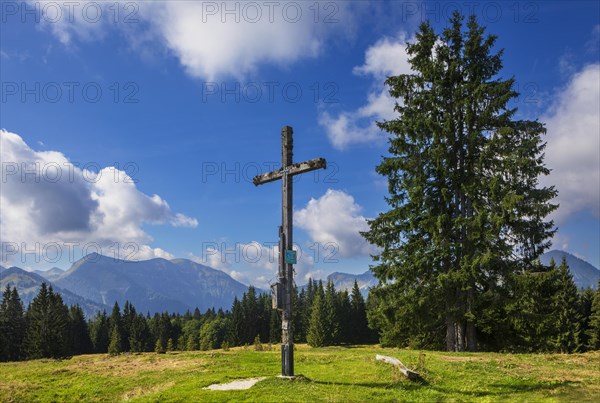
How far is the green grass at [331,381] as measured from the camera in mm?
10445

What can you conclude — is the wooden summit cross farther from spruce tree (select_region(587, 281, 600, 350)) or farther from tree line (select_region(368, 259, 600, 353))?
spruce tree (select_region(587, 281, 600, 350))

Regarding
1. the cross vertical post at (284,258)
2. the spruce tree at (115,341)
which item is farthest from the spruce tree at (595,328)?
the spruce tree at (115,341)

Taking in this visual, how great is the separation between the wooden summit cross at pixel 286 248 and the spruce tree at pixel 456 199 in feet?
41.0

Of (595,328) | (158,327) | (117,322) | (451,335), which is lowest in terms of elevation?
(158,327)

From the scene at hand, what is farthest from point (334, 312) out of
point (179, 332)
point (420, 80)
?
point (420, 80)

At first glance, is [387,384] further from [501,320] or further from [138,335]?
[138,335]

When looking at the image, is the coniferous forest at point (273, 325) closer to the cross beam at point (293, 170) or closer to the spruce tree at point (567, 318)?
the spruce tree at point (567, 318)

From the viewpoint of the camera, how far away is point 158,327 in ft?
387

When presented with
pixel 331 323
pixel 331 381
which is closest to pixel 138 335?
pixel 331 323

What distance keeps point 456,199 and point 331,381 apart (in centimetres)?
1611

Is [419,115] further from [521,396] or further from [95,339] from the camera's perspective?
[95,339]

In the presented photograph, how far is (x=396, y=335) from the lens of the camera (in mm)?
26109

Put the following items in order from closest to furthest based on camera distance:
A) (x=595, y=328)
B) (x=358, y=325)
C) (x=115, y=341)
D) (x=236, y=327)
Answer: (x=595, y=328) → (x=115, y=341) → (x=358, y=325) → (x=236, y=327)

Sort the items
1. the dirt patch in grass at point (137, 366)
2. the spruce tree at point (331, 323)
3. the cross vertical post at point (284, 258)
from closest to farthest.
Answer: the cross vertical post at point (284, 258) < the dirt patch in grass at point (137, 366) < the spruce tree at point (331, 323)
